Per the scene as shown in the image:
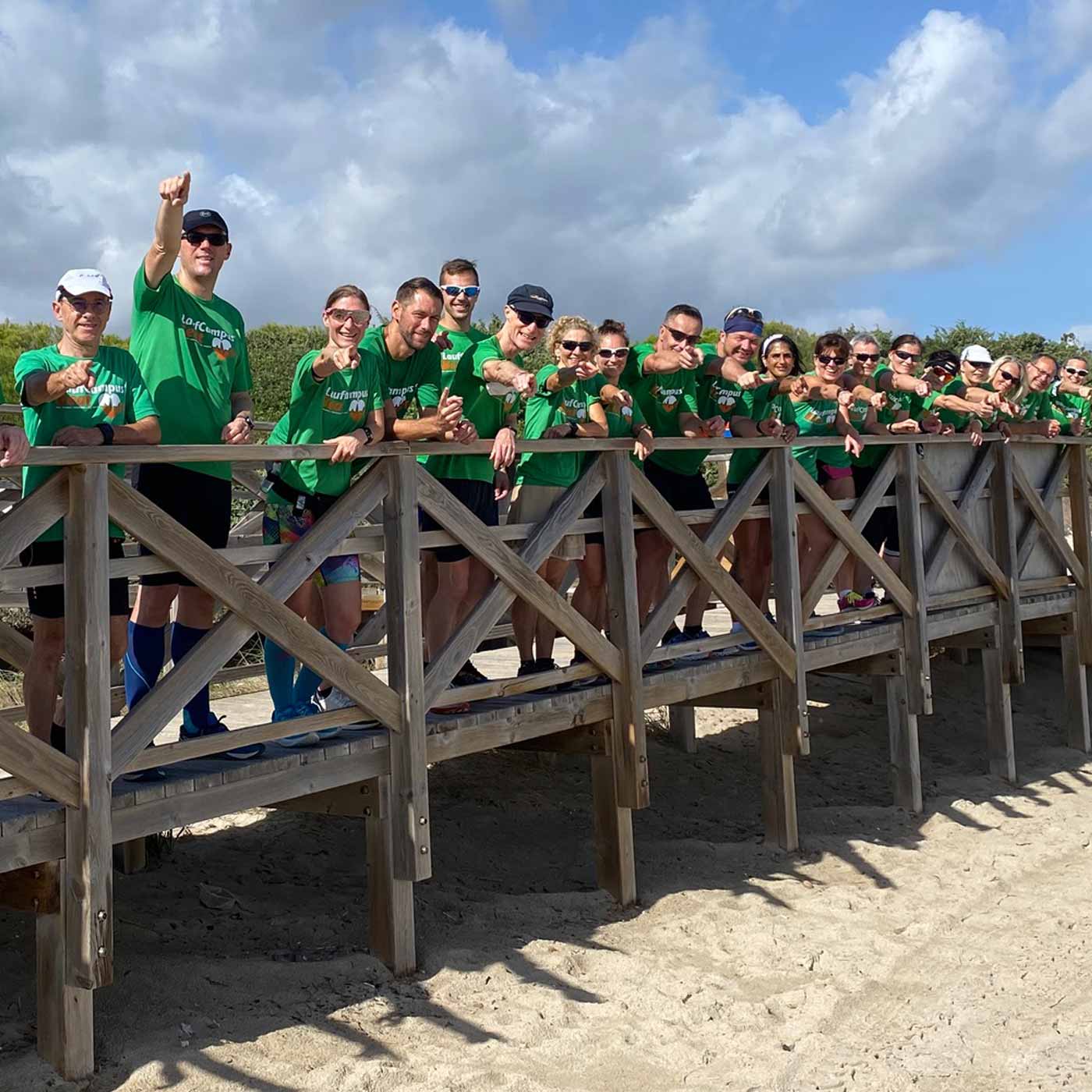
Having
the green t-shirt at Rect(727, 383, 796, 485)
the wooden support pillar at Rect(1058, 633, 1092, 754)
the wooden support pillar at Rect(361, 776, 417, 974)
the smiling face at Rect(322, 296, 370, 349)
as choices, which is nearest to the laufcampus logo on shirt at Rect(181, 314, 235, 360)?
the smiling face at Rect(322, 296, 370, 349)

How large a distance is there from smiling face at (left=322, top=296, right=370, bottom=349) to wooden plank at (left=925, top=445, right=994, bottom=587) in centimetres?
504

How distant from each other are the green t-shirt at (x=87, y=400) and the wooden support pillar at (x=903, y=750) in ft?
18.9

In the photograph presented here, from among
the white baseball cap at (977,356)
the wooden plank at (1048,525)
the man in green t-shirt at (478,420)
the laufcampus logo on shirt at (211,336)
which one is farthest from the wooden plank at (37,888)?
the wooden plank at (1048,525)

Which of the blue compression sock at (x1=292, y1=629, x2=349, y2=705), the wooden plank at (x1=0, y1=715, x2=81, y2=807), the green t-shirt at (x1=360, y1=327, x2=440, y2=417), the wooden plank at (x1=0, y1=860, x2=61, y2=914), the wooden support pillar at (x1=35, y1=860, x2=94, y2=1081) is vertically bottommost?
the wooden support pillar at (x1=35, y1=860, x2=94, y2=1081)

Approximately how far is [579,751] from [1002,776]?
475 centimetres

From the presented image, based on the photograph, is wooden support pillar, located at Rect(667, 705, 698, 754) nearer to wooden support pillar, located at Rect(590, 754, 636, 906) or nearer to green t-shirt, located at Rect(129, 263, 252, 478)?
wooden support pillar, located at Rect(590, 754, 636, 906)

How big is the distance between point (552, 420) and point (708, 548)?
109 cm

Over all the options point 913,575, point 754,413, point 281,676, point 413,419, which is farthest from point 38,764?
point 913,575

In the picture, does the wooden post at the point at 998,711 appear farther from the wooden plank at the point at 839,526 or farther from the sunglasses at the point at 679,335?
the sunglasses at the point at 679,335

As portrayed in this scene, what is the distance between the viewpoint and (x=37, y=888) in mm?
4309

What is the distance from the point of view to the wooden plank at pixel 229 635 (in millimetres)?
4441

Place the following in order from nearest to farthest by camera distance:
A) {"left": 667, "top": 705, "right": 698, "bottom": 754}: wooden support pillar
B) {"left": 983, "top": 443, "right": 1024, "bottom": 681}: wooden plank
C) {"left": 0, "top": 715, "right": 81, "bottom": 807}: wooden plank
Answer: {"left": 0, "top": 715, "right": 81, "bottom": 807}: wooden plank < {"left": 667, "top": 705, "right": 698, "bottom": 754}: wooden support pillar < {"left": 983, "top": 443, "right": 1024, "bottom": 681}: wooden plank

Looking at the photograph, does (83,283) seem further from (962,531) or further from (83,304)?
(962,531)

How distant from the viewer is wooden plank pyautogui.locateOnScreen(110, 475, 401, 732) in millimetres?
4402
